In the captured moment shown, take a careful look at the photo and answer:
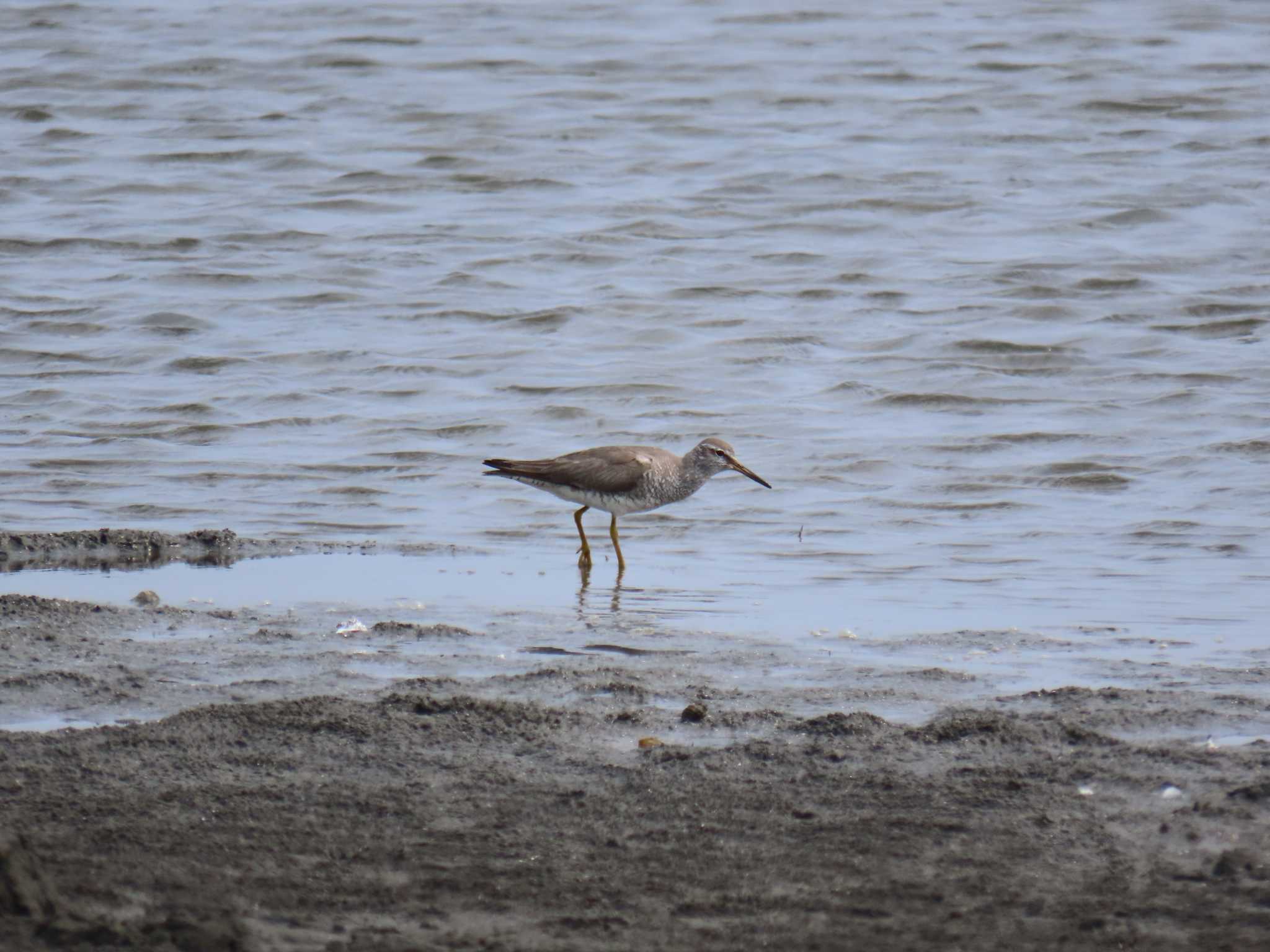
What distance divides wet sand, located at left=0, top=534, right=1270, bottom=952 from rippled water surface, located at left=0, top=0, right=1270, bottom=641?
241cm

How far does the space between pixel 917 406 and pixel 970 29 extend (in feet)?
44.6

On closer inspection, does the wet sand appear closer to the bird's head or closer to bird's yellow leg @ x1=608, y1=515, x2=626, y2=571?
bird's yellow leg @ x1=608, y1=515, x2=626, y2=571

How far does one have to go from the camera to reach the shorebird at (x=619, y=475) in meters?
10.2

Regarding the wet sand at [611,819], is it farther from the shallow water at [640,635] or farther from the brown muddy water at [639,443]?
the shallow water at [640,635]

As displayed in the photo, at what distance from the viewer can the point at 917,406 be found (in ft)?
44.6

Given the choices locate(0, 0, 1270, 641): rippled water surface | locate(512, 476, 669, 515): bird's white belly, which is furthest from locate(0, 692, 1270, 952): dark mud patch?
locate(512, 476, 669, 515): bird's white belly

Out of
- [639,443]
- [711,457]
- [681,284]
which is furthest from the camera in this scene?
[681,284]

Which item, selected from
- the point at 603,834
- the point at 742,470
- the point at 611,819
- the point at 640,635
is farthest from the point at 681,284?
the point at 603,834

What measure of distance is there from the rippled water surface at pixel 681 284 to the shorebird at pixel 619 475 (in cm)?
31

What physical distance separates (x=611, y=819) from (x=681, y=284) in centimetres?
1226

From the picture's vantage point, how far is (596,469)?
33.7 feet

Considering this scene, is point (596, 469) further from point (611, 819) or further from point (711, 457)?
point (611, 819)

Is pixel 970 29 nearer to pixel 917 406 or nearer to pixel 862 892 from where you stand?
pixel 917 406

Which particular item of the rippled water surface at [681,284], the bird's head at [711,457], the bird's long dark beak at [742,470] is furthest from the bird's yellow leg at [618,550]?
the bird's long dark beak at [742,470]
